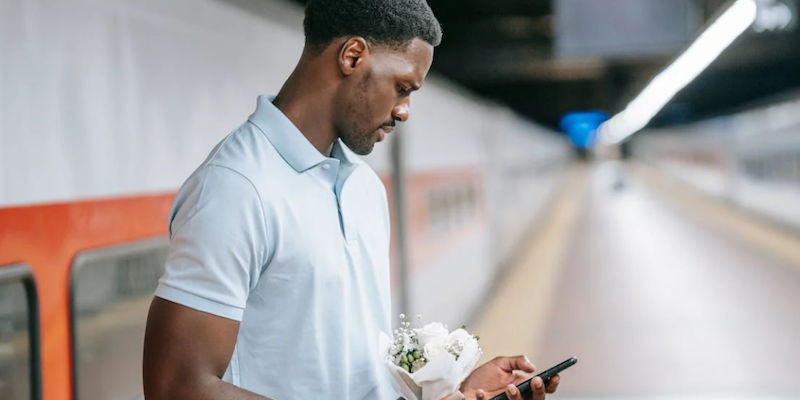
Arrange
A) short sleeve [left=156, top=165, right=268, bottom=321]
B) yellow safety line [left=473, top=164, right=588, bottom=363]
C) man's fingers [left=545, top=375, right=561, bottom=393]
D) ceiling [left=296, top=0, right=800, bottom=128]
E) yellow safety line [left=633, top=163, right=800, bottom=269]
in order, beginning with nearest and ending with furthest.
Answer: short sleeve [left=156, top=165, right=268, bottom=321]
man's fingers [left=545, top=375, right=561, bottom=393]
yellow safety line [left=473, top=164, right=588, bottom=363]
ceiling [left=296, top=0, right=800, bottom=128]
yellow safety line [left=633, top=163, right=800, bottom=269]

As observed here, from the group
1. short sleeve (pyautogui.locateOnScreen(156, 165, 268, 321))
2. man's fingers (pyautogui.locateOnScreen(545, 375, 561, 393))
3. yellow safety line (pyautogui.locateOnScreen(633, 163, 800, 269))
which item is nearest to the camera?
short sleeve (pyautogui.locateOnScreen(156, 165, 268, 321))

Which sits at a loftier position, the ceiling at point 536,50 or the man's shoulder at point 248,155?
the ceiling at point 536,50

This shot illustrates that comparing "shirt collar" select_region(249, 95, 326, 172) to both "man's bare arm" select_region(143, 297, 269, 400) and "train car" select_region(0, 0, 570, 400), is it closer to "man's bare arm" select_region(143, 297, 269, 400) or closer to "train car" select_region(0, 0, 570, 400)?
"man's bare arm" select_region(143, 297, 269, 400)

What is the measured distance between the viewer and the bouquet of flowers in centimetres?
179

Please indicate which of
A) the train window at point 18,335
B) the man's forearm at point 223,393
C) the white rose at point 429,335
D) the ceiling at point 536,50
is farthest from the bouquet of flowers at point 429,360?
the ceiling at point 536,50

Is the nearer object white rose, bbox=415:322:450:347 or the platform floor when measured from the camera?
white rose, bbox=415:322:450:347

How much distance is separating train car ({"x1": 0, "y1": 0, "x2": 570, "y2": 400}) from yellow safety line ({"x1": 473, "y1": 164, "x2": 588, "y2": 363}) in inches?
127

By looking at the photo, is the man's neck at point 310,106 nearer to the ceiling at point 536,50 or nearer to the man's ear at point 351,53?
the man's ear at point 351,53

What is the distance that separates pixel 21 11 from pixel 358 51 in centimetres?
90

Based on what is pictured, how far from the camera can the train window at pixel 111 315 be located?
2295 mm

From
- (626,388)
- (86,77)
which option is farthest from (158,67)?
(626,388)

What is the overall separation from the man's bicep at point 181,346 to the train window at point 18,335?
680 mm

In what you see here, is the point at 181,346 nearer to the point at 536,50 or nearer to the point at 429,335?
the point at 429,335

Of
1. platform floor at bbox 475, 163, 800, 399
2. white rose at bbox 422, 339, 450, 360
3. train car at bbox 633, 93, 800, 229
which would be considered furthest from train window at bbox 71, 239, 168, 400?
train car at bbox 633, 93, 800, 229
